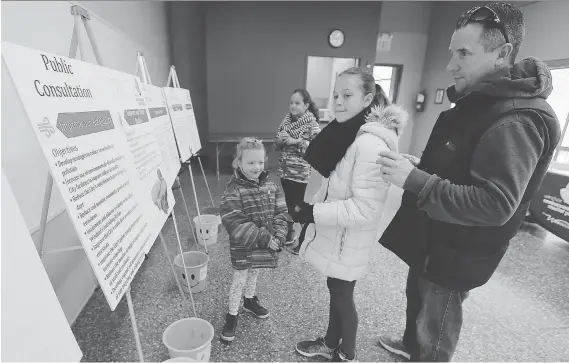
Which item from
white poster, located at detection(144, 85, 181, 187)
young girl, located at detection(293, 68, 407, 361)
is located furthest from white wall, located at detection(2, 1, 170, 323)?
young girl, located at detection(293, 68, 407, 361)

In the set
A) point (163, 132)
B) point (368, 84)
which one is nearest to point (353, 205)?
point (368, 84)

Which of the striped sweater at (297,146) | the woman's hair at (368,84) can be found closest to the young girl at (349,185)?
the woman's hair at (368,84)

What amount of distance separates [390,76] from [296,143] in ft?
17.8

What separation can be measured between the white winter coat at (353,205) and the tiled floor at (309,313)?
0.69 meters

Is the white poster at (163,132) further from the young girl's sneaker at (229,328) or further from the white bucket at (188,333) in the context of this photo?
the young girl's sneaker at (229,328)

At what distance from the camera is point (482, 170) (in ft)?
2.91

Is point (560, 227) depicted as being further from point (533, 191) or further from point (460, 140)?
point (460, 140)

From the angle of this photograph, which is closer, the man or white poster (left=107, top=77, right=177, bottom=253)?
the man

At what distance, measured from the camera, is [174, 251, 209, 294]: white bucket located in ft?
6.48

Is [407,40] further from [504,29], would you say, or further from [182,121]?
[504,29]

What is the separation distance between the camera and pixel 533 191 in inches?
39.1

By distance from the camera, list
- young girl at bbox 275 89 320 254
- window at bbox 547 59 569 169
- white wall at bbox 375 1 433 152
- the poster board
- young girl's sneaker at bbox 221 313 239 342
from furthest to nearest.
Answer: white wall at bbox 375 1 433 152 < window at bbox 547 59 569 169 < young girl at bbox 275 89 320 254 < young girl's sneaker at bbox 221 313 239 342 < the poster board

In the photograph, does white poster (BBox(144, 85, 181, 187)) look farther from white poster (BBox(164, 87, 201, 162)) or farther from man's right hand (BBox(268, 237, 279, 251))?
man's right hand (BBox(268, 237, 279, 251))

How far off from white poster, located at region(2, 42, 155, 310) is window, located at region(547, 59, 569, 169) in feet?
14.1
